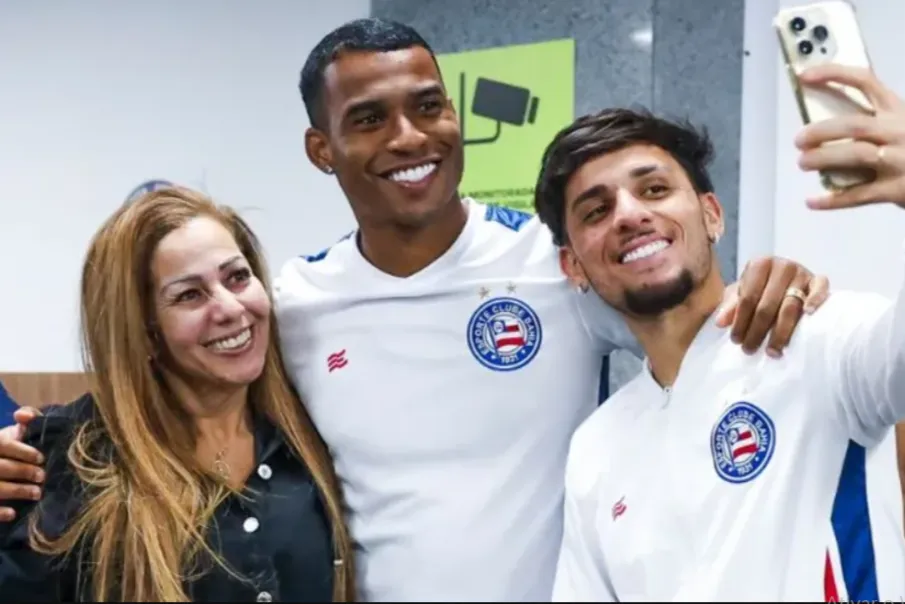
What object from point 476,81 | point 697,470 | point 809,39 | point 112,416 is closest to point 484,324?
point 697,470

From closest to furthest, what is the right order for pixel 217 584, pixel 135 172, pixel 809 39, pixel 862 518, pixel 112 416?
pixel 809 39 < pixel 862 518 < pixel 217 584 < pixel 112 416 < pixel 135 172

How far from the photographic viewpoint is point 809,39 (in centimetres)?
90

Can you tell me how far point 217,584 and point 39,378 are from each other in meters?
1.53

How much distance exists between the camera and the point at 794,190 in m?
2.16

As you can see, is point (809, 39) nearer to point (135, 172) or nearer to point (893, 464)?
point (893, 464)

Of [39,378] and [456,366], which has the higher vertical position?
[456,366]

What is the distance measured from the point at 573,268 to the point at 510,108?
121 centimetres

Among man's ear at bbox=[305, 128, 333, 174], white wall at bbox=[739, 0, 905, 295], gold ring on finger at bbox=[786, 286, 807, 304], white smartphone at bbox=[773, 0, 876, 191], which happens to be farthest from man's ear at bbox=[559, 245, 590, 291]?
white wall at bbox=[739, 0, 905, 295]

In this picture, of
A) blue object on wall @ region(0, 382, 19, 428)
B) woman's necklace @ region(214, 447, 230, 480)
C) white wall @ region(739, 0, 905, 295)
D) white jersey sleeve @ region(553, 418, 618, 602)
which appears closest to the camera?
white jersey sleeve @ region(553, 418, 618, 602)

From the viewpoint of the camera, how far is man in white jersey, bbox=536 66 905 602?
1078 millimetres

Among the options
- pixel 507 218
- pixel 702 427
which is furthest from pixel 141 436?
pixel 702 427

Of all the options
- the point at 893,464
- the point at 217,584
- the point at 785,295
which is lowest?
the point at 217,584

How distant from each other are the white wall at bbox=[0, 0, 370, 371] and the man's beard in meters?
1.68

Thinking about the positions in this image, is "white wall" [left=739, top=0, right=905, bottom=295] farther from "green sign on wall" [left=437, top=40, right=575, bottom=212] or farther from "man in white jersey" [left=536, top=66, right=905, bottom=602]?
"man in white jersey" [left=536, top=66, right=905, bottom=602]
